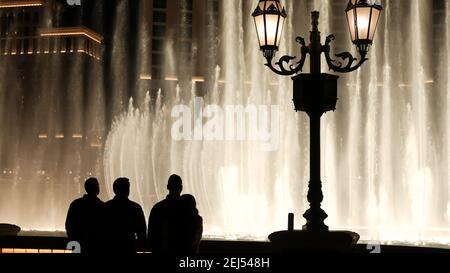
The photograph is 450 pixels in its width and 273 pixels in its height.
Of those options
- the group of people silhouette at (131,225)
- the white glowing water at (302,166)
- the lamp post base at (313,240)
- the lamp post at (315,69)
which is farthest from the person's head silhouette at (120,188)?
the white glowing water at (302,166)

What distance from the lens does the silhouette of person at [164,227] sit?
523cm

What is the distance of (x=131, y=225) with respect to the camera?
5.13 meters

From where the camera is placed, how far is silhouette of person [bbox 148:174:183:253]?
5.23m

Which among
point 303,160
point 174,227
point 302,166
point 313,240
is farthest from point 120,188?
point 303,160

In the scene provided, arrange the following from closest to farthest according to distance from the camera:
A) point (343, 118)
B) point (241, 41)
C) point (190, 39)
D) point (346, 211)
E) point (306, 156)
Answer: point (346, 211) < point (241, 41) < point (306, 156) < point (343, 118) < point (190, 39)

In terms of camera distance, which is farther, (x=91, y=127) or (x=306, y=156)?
(x=91, y=127)

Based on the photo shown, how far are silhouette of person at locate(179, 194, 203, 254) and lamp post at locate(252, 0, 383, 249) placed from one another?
5.69ft

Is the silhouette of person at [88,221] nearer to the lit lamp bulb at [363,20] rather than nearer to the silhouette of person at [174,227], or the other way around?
the silhouette of person at [174,227]

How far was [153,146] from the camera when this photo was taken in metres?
38.2

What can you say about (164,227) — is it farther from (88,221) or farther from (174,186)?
(88,221)

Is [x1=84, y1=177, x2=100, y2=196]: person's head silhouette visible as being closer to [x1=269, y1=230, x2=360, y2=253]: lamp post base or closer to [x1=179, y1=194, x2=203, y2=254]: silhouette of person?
[x1=179, y1=194, x2=203, y2=254]: silhouette of person

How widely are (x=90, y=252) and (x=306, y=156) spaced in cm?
3158
